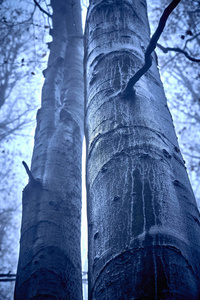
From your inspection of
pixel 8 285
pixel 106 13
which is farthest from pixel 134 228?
pixel 8 285

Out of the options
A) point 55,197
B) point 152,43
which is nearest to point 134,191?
point 152,43

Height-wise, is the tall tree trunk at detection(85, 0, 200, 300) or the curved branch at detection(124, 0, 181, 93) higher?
the curved branch at detection(124, 0, 181, 93)

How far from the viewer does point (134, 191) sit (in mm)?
793

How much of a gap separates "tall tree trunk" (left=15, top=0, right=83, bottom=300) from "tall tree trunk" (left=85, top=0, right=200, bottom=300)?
811 mm

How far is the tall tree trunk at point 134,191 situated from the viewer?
24.9 inches

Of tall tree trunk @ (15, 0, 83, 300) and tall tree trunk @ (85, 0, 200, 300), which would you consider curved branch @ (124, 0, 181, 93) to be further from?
tall tree trunk @ (15, 0, 83, 300)

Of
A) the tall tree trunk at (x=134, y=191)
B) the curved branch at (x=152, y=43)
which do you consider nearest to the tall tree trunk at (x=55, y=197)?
the tall tree trunk at (x=134, y=191)

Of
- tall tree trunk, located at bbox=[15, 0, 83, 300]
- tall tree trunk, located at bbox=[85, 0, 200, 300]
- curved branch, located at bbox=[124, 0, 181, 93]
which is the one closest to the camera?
tall tree trunk, located at bbox=[85, 0, 200, 300]

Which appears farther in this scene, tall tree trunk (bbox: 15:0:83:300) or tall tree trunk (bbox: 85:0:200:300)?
tall tree trunk (bbox: 15:0:83:300)

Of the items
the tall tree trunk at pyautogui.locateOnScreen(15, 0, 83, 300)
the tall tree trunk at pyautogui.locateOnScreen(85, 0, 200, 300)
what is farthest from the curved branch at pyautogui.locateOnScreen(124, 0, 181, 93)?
the tall tree trunk at pyautogui.locateOnScreen(15, 0, 83, 300)

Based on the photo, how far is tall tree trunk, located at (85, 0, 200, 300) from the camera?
633 mm

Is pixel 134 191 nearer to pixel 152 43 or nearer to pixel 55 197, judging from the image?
pixel 152 43

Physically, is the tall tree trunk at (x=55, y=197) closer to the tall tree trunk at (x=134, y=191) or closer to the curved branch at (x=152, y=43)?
the tall tree trunk at (x=134, y=191)

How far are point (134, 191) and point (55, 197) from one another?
1195 mm
